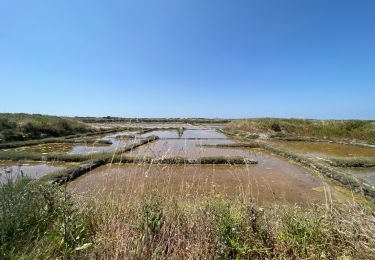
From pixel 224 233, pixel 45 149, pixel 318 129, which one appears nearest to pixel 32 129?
pixel 45 149

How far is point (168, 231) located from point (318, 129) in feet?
85.5

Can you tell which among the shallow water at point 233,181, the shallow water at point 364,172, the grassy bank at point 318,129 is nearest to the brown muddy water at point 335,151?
the shallow water at point 364,172

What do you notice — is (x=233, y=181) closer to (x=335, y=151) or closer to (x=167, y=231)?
(x=167, y=231)

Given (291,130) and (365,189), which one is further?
(291,130)

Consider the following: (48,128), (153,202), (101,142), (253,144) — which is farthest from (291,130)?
(153,202)

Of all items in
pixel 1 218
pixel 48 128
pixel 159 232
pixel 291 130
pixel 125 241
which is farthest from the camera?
pixel 291 130

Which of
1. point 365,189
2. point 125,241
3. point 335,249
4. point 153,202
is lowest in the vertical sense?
point 365,189

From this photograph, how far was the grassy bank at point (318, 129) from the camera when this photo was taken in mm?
20803

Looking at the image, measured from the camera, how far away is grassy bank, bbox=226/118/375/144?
68.3 ft

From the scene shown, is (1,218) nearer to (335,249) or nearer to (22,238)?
(22,238)

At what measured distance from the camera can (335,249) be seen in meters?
2.47

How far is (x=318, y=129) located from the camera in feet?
80.9

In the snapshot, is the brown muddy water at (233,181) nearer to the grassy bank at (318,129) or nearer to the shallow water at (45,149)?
the shallow water at (45,149)

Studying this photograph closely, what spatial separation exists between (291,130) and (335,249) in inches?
1038
